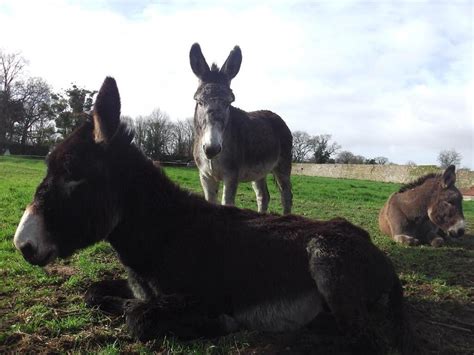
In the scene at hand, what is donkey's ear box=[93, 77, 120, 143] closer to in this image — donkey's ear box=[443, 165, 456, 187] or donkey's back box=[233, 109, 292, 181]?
donkey's back box=[233, 109, 292, 181]

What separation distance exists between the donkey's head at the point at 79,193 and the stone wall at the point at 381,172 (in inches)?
1258

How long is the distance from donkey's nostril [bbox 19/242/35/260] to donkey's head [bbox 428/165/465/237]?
761 cm

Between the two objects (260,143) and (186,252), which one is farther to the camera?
(260,143)

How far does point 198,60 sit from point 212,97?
2.64ft

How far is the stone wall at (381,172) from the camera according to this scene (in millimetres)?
33156

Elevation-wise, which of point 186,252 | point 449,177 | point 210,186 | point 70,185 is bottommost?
point 186,252

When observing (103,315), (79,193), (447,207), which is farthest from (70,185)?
(447,207)

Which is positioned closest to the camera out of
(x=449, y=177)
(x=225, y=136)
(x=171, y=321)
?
(x=171, y=321)

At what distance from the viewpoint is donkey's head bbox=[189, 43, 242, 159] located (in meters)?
5.63

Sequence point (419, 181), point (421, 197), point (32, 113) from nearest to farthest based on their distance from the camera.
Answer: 1. point (421, 197)
2. point (419, 181)
3. point (32, 113)

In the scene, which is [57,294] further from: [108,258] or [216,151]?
[216,151]

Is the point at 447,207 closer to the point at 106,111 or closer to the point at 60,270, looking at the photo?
the point at 60,270

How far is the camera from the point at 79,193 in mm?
→ 3365

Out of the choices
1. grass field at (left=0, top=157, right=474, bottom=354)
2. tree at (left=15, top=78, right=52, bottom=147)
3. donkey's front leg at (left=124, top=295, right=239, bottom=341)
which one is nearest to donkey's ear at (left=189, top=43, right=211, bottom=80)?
grass field at (left=0, top=157, right=474, bottom=354)
